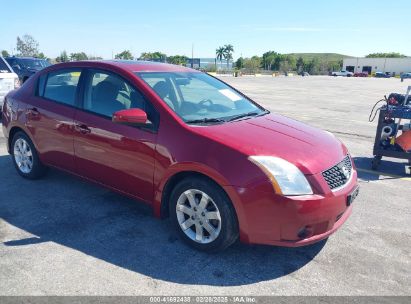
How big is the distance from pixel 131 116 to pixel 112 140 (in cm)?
48

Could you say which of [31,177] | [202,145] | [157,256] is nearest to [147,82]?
[202,145]

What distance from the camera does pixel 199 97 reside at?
412cm

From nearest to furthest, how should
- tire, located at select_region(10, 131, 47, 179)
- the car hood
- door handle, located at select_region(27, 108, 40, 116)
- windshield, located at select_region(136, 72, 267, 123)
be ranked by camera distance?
the car hood
windshield, located at select_region(136, 72, 267, 123)
door handle, located at select_region(27, 108, 40, 116)
tire, located at select_region(10, 131, 47, 179)

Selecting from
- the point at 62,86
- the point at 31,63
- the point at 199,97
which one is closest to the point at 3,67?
the point at 62,86

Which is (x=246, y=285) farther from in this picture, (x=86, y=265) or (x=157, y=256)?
(x=86, y=265)

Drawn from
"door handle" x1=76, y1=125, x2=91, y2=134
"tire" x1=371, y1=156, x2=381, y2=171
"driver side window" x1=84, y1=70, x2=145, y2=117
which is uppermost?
"driver side window" x1=84, y1=70, x2=145, y2=117

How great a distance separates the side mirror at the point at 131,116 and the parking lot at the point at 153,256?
1.14 m

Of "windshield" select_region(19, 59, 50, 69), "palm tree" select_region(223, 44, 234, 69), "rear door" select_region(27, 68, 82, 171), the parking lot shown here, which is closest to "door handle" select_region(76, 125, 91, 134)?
"rear door" select_region(27, 68, 82, 171)

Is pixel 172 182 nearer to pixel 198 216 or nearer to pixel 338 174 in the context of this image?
pixel 198 216

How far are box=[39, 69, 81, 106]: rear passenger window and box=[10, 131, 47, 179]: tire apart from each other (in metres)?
0.73

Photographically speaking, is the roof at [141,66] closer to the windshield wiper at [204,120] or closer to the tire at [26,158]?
the windshield wiper at [204,120]

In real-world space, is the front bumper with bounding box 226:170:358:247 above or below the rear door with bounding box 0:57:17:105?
below

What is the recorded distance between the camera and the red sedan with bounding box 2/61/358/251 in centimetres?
298

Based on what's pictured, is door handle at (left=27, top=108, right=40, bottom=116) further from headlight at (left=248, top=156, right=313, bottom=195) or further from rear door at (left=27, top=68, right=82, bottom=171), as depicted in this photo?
headlight at (left=248, top=156, right=313, bottom=195)
